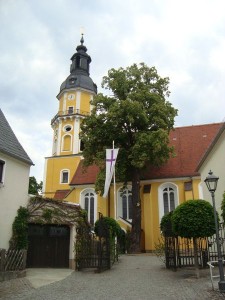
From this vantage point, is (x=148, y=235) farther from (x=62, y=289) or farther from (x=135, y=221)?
(x=62, y=289)

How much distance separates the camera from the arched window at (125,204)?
31.4m

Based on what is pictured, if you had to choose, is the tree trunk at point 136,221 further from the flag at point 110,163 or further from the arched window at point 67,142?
the arched window at point 67,142

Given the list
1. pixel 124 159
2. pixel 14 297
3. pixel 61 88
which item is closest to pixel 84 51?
pixel 61 88

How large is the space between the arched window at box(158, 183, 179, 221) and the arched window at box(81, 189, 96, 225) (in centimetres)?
673

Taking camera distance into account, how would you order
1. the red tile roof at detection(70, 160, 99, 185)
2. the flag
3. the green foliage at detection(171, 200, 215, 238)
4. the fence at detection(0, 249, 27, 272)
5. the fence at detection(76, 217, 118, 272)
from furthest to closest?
1. the red tile roof at detection(70, 160, 99, 185)
2. the flag
3. the fence at detection(76, 217, 118, 272)
4. the fence at detection(0, 249, 27, 272)
5. the green foliage at detection(171, 200, 215, 238)

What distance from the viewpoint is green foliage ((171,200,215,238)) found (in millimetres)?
12430

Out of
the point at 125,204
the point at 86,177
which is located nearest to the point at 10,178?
the point at 125,204

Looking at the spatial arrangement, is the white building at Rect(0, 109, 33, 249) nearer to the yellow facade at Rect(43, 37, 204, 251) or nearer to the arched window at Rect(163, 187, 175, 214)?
the yellow facade at Rect(43, 37, 204, 251)

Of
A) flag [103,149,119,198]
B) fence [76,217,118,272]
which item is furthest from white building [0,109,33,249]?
flag [103,149,119,198]

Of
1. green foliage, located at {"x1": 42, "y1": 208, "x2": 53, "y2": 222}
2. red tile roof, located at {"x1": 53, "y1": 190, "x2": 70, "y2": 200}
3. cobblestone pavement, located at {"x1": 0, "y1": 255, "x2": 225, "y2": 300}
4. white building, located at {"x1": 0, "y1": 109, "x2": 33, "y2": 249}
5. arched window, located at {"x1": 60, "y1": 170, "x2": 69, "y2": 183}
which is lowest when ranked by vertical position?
cobblestone pavement, located at {"x1": 0, "y1": 255, "x2": 225, "y2": 300}

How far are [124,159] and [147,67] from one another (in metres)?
8.20

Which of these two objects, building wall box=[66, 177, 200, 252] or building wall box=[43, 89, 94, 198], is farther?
building wall box=[43, 89, 94, 198]

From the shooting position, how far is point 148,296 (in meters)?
9.52

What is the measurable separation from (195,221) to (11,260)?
7.99 m
